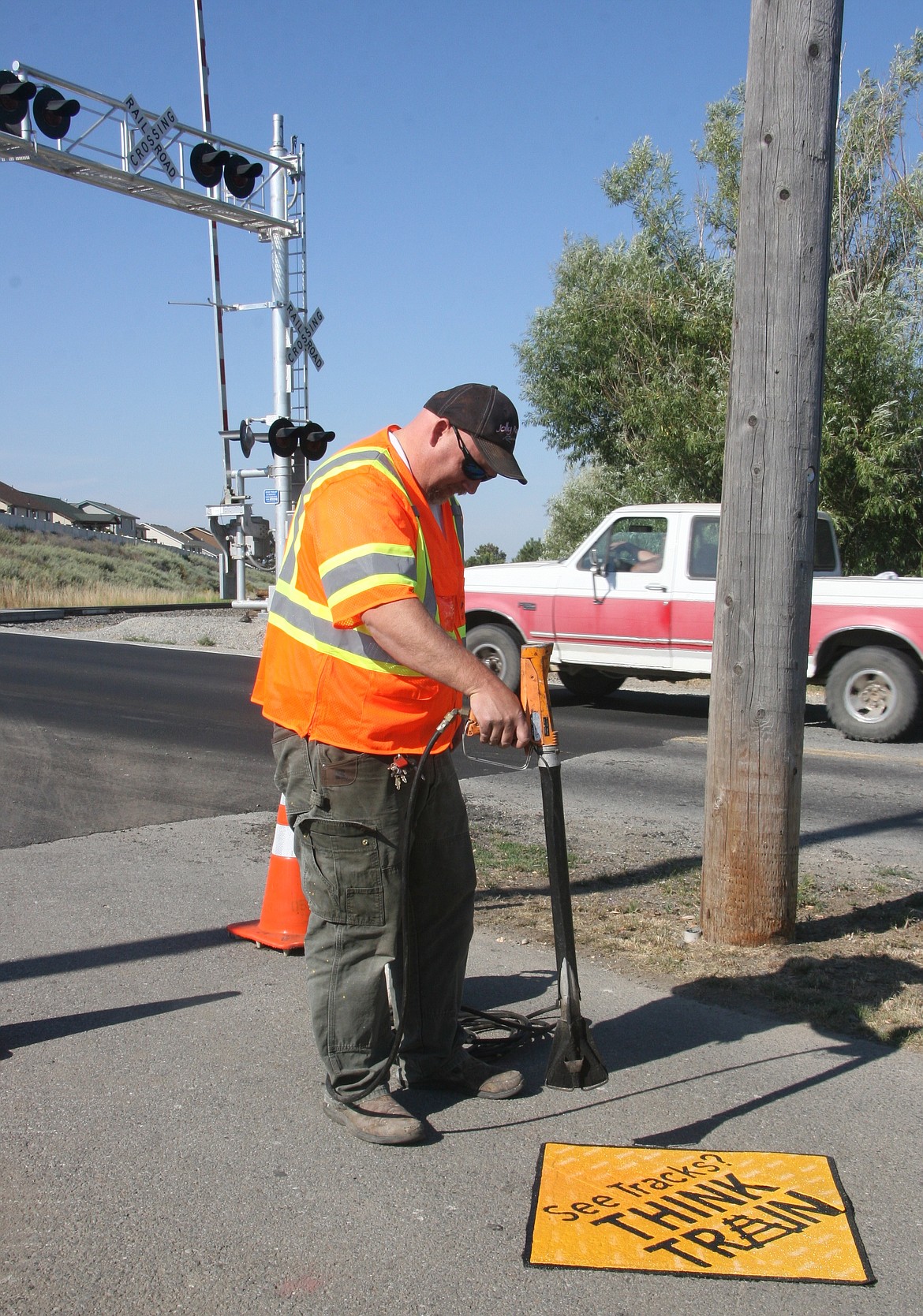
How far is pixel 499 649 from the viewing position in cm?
1287

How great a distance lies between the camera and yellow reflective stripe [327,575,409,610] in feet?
10.1

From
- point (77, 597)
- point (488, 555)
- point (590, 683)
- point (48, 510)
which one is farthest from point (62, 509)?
point (590, 683)

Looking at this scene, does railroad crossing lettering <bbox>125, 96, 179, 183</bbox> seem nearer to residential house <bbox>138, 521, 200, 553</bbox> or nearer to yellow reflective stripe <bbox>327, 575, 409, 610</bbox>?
yellow reflective stripe <bbox>327, 575, 409, 610</bbox>

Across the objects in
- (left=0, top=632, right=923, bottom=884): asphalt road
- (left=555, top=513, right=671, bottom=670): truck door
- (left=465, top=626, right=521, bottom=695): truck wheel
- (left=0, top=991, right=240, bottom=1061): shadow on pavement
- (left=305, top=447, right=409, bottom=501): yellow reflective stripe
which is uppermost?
(left=305, top=447, right=409, bottom=501): yellow reflective stripe

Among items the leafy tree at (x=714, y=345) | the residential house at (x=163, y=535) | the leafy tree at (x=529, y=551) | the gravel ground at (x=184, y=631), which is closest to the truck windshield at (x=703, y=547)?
the leafy tree at (x=714, y=345)

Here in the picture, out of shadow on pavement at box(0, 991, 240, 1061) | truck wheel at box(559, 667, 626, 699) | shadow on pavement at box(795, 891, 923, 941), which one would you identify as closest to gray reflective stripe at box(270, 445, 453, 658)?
shadow on pavement at box(0, 991, 240, 1061)

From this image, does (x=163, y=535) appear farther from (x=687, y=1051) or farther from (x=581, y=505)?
(x=687, y=1051)

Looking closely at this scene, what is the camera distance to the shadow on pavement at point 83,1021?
389cm

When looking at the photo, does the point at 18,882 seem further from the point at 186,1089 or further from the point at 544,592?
the point at 544,592

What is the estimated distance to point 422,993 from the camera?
139 inches

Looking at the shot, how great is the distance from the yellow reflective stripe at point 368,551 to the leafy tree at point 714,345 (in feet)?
47.8

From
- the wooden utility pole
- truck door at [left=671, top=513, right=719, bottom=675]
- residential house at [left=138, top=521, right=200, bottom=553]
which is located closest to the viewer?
the wooden utility pole

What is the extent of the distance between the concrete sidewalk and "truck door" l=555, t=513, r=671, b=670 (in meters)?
7.48

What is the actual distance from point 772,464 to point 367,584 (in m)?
2.30
